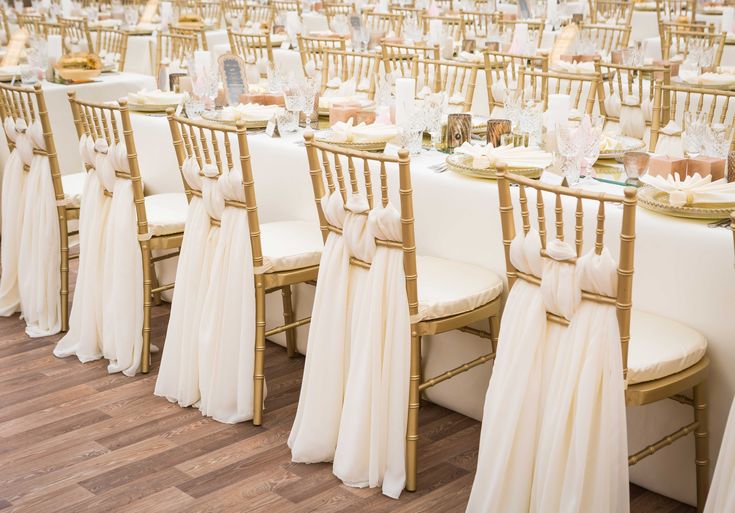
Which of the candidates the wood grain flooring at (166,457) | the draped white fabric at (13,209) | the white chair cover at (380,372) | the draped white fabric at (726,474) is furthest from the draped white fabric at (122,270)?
the draped white fabric at (726,474)

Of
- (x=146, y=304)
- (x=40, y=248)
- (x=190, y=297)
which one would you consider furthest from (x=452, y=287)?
(x=40, y=248)

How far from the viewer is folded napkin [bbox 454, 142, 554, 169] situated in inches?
123

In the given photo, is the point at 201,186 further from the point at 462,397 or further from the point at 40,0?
the point at 40,0

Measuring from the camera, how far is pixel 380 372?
9.38 feet

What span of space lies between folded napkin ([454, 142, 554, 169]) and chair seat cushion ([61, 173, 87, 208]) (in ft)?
5.78

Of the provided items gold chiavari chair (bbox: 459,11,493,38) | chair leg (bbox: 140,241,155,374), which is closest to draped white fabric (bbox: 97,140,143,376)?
chair leg (bbox: 140,241,155,374)

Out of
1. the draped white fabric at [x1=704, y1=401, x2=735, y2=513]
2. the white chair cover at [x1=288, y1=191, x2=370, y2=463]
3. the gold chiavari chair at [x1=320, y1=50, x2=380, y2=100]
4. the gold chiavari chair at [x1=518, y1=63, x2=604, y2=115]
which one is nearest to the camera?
the draped white fabric at [x1=704, y1=401, x2=735, y2=513]

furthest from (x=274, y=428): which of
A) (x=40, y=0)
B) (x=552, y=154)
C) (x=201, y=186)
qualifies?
(x=40, y=0)

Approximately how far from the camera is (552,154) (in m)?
3.21

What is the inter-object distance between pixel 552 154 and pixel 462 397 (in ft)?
Answer: 2.84

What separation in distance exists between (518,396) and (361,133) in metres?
1.43

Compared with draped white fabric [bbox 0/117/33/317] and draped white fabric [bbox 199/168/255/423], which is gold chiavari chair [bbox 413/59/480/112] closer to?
draped white fabric [bbox 199/168/255/423]

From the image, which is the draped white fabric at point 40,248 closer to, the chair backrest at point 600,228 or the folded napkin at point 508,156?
the folded napkin at point 508,156

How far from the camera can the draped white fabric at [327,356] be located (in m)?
2.96
